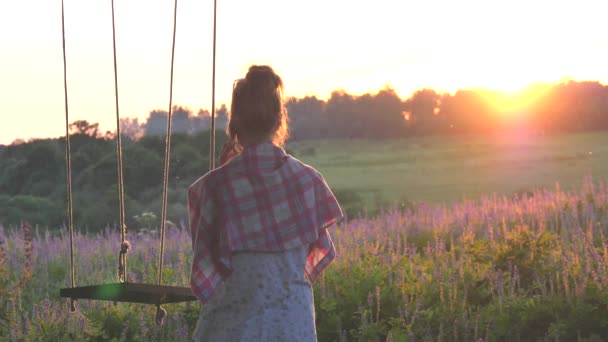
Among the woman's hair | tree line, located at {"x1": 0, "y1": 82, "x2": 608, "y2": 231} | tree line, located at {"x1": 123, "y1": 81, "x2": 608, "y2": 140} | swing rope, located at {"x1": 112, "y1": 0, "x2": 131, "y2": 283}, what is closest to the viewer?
the woman's hair

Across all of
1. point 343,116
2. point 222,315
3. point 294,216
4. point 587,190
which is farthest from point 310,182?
point 343,116

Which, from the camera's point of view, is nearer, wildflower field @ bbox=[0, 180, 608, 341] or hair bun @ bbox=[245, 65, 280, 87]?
hair bun @ bbox=[245, 65, 280, 87]

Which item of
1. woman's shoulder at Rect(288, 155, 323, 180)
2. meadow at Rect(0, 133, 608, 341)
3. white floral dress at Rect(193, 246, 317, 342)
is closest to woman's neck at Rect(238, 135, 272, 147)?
woman's shoulder at Rect(288, 155, 323, 180)

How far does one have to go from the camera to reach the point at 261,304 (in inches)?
126

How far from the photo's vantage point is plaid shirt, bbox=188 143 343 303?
324 cm

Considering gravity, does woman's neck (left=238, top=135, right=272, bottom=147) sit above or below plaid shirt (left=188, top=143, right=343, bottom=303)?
above

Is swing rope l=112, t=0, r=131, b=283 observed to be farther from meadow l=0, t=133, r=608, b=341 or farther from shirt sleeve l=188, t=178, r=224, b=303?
meadow l=0, t=133, r=608, b=341

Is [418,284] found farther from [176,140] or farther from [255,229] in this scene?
A: [176,140]

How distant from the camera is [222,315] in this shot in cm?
324

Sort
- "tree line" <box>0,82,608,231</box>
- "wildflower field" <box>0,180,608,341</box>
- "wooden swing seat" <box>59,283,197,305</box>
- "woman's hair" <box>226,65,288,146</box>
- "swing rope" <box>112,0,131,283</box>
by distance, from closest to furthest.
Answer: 1. "woman's hair" <box>226,65,288,146</box>
2. "wooden swing seat" <box>59,283,197,305</box>
3. "swing rope" <box>112,0,131,283</box>
4. "wildflower field" <box>0,180,608,341</box>
5. "tree line" <box>0,82,608,231</box>

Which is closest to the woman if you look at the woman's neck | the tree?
the woman's neck

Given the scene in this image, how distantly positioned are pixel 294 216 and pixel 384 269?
2.96 metres

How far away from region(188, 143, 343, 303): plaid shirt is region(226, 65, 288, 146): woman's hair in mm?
74

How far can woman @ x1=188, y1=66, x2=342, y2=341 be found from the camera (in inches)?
125
